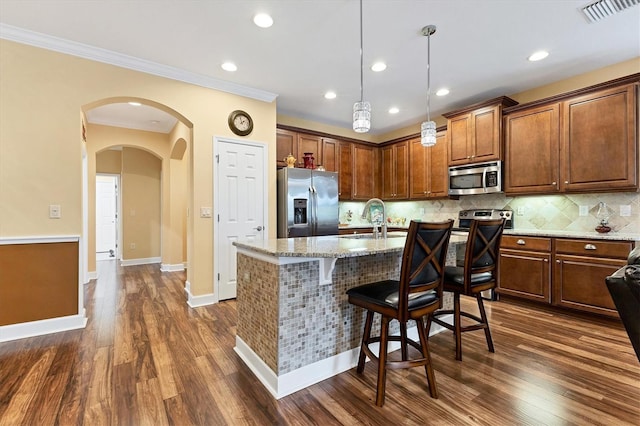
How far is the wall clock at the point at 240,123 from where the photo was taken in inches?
151

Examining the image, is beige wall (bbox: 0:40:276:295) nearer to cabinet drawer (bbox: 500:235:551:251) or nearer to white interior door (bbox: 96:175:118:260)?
cabinet drawer (bbox: 500:235:551:251)

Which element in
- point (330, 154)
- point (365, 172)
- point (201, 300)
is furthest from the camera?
point (365, 172)

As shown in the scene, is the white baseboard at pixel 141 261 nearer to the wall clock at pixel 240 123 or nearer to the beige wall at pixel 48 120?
the beige wall at pixel 48 120

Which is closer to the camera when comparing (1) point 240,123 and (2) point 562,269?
(2) point 562,269

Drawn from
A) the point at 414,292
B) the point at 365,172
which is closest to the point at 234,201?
the point at 365,172

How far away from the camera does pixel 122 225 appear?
20.5 feet

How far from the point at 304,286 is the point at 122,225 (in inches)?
236

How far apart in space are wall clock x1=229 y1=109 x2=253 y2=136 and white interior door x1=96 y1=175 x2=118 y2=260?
5.60m

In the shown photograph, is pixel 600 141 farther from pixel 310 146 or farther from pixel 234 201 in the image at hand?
pixel 234 201

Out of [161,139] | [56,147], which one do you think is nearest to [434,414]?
[56,147]

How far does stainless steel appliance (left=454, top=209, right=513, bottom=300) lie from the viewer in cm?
382

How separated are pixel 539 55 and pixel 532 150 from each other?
109cm

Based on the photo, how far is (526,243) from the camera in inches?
136

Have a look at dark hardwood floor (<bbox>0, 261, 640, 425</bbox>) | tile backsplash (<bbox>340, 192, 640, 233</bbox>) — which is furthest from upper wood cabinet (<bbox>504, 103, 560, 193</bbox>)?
dark hardwood floor (<bbox>0, 261, 640, 425</bbox>)
